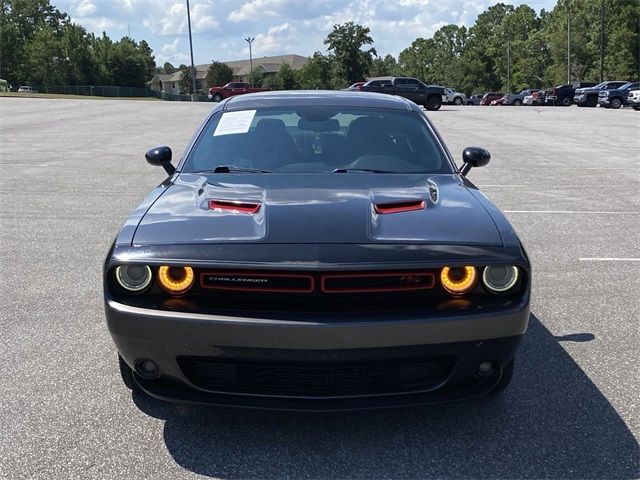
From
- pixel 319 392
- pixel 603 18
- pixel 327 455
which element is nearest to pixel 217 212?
pixel 319 392

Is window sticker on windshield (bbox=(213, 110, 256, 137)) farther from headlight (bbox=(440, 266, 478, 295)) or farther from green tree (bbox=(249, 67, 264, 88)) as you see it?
green tree (bbox=(249, 67, 264, 88))

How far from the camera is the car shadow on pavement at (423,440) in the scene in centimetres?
268

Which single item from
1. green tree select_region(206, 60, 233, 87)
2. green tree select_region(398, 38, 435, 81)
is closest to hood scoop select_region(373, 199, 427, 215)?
green tree select_region(206, 60, 233, 87)

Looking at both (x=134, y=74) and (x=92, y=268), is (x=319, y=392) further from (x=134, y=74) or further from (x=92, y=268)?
(x=134, y=74)

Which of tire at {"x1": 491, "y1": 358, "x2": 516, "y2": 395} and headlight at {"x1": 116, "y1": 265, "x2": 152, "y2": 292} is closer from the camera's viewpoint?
headlight at {"x1": 116, "y1": 265, "x2": 152, "y2": 292}

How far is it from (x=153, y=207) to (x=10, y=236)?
4.42 metres

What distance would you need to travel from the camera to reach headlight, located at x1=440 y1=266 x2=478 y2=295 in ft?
9.01

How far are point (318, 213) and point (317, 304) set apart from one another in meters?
0.46

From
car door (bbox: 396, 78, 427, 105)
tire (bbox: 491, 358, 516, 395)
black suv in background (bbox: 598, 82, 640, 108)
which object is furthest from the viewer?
black suv in background (bbox: 598, 82, 640, 108)

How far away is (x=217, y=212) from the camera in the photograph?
302cm

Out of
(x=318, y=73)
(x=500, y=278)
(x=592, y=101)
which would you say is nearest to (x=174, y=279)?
(x=500, y=278)

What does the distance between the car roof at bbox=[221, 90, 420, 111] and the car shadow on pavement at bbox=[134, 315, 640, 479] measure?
212cm

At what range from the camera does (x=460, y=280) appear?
2764mm

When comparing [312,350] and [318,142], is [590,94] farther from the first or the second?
[312,350]
